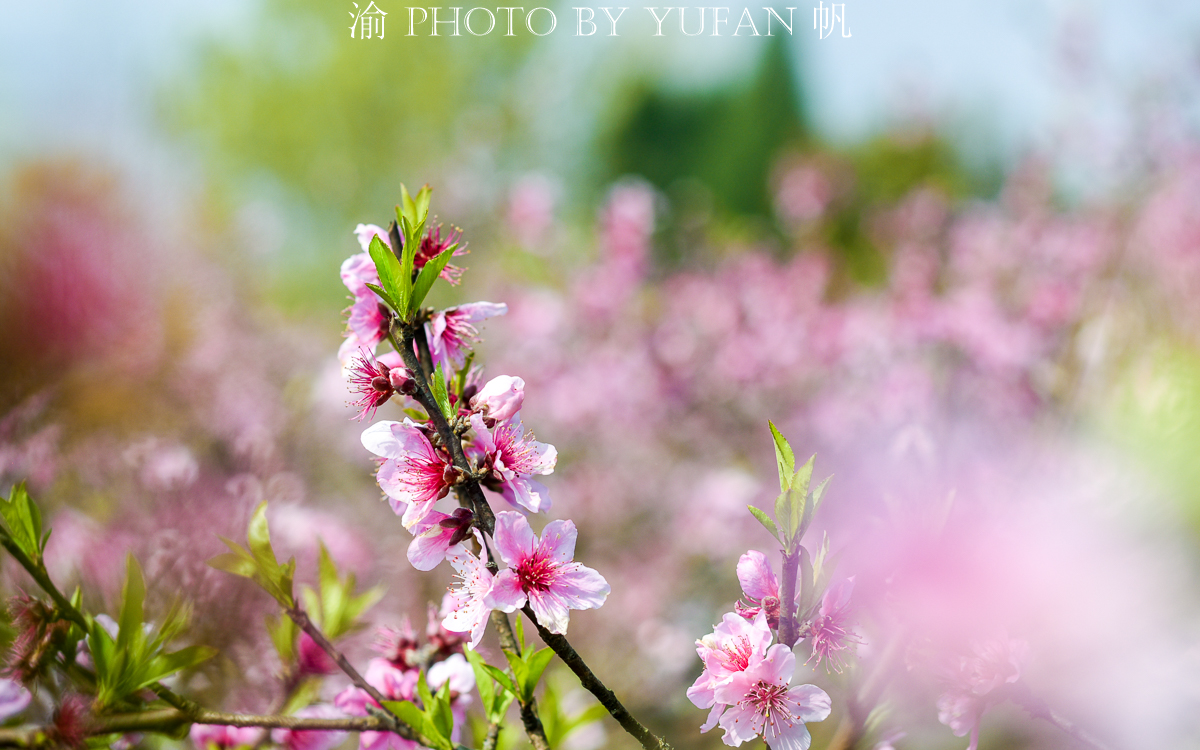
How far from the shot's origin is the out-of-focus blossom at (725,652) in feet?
1.64

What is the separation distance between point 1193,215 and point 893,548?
3927mm

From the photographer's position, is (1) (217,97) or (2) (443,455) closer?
(2) (443,455)

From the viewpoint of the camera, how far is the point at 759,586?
20.8 inches

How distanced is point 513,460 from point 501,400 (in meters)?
0.05

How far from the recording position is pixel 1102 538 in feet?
2.07

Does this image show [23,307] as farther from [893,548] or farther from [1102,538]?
[1102,538]

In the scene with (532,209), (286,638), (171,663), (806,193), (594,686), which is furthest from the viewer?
(806,193)

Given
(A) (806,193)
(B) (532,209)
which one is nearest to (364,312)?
(B) (532,209)

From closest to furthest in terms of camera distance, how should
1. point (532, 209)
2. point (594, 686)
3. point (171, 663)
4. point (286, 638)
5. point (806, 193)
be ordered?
point (594, 686), point (171, 663), point (286, 638), point (532, 209), point (806, 193)

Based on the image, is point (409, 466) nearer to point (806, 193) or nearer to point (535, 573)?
point (535, 573)

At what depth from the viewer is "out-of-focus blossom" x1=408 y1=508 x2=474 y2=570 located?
50 centimetres

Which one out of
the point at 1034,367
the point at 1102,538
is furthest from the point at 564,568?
the point at 1034,367

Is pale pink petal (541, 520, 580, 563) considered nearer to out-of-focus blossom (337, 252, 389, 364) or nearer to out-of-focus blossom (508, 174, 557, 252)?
out-of-focus blossom (337, 252, 389, 364)

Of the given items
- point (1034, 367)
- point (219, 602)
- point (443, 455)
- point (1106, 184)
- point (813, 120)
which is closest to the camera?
point (443, 455)
